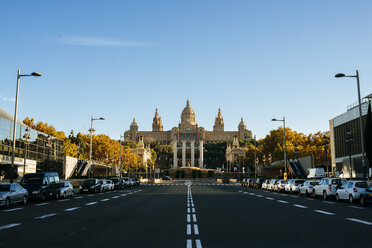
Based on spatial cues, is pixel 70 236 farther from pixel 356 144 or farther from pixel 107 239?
pixel 356 144

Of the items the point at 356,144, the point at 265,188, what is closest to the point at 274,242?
the point at 265,188

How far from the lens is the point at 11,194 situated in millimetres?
21422

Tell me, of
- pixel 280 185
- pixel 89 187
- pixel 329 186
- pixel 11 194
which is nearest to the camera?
pixel 11 194

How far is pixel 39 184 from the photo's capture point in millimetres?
27000

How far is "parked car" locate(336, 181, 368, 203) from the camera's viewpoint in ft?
77.5

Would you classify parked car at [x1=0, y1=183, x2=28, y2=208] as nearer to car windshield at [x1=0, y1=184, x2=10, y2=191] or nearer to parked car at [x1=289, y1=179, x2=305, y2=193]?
car windshield at [x1=0, y1=184, x2=10, y2=191]

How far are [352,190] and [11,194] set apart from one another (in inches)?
766

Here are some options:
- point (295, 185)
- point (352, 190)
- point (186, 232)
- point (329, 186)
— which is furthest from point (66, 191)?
point (295, 185)

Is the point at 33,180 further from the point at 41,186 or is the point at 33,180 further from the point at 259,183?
the point at 259,183

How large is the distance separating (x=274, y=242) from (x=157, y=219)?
627 centimetres

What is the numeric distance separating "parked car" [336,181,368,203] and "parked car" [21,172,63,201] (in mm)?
19400

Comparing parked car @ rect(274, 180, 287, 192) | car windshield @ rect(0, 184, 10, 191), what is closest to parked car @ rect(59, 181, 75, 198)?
car windshield @ rect(0, 184, 10, 191)

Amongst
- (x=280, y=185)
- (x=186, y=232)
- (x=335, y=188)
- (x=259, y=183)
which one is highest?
(x=335, y=188)

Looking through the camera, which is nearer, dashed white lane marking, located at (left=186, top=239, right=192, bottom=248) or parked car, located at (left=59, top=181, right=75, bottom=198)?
dashed white lane marking, located at (left=186, top=239, right=192, bottom=248)
